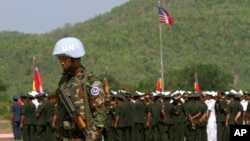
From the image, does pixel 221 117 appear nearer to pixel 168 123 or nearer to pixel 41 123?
pixel 168 123

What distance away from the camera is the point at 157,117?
26.7 metres

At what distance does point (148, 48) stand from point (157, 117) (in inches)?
2772

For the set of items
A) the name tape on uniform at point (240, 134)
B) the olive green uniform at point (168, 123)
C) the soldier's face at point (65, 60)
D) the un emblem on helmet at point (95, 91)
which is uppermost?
the soldier's face at point (65, 60)

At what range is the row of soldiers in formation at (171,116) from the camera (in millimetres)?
26516

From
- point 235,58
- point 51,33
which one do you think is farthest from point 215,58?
point 51,33

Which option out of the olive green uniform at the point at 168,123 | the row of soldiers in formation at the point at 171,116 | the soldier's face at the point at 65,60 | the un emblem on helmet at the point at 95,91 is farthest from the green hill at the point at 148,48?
the un emblem on helmet at the point at 95,91

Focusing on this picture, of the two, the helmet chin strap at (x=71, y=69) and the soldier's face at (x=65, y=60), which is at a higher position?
the soldier's face at (x=65, y=60)

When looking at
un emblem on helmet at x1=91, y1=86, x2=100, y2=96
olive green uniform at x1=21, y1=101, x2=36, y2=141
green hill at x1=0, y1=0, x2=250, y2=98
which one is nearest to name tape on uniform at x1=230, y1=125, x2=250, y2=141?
un emblem on helmet at x1=91, y1=86, x2=100, y2=96

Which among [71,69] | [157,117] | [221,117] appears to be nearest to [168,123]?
[157,117]

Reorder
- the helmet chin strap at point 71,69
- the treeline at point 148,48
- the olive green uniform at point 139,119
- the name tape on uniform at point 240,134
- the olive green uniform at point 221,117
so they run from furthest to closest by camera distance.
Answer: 1. the treeline at point 148,48
2. the olive green uniform at point 139,119
3. the olive green uniform at point 221,117
4. the name tape on uniform at point 240,134
5. the helmet chin strap at point 71,69

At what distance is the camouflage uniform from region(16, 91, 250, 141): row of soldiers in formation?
57.1ft

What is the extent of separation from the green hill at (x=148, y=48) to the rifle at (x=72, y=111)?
74060mm

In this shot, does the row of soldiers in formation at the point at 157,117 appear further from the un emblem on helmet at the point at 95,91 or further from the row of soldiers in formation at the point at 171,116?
the un emblem on helmet at the point at 95,91

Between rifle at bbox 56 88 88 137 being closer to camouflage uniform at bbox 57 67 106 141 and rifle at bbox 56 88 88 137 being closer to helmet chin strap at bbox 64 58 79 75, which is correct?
camouflage uniform at bbox 57 67 106 141
